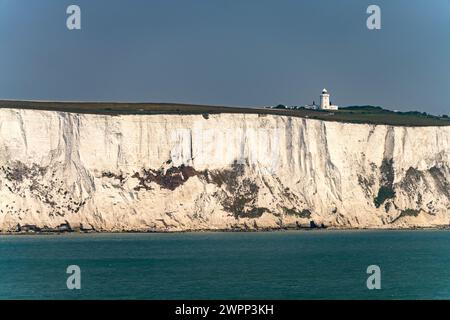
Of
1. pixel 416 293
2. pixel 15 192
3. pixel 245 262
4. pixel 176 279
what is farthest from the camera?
pixel 15 192

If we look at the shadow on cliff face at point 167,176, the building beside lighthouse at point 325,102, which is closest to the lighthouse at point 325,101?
the building beside lighthouse at point 325,102

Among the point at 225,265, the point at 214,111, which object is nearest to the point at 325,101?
the point at 214,111

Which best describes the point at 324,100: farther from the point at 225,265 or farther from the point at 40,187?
the point at 225,265

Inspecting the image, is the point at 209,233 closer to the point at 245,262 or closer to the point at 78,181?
the point at 78,181

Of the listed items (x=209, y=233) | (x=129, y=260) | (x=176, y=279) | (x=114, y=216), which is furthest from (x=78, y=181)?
(x=176, y=279)

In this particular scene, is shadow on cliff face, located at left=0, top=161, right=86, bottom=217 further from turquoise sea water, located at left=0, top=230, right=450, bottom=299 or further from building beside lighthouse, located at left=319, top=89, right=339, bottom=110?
building beside lighthouse, located at left=319, top=89, right=339, bottom=110
